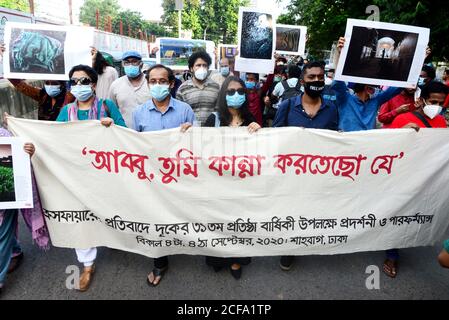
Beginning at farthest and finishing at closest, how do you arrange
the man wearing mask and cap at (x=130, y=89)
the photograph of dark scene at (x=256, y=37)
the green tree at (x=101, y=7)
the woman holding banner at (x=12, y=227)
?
the green tree at (x=101, y=7), the man wearing mask and cap at (x=130, y=89), the photograph of dark scene at (x=256, y=37), the woman holding banner at (x=12, y=227)

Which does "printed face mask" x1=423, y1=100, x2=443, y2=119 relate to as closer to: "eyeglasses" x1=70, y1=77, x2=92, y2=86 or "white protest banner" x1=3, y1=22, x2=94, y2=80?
"eyeglasses" x1=70, y1=77, x2=92, y2=86

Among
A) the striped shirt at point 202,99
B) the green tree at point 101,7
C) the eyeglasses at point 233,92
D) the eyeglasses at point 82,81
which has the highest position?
the green tree at point 101,7

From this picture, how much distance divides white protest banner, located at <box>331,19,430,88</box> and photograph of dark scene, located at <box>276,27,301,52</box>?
2.79 meters

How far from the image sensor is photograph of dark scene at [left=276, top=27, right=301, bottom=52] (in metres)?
5.68

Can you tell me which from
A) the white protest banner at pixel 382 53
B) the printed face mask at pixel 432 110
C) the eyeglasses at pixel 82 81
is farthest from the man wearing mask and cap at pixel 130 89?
the printed face mask at pixel 432 110

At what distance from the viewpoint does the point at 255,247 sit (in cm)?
283

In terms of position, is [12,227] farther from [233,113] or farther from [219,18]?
[219,18]

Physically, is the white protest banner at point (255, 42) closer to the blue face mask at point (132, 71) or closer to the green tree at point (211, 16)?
the blue face mask at point (132, 71)

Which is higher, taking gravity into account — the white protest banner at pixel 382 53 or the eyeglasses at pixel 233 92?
the white protest banner at pixel 382 53

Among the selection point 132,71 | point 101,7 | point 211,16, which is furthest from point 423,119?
point 101,7

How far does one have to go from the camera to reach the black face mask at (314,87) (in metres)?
3.01

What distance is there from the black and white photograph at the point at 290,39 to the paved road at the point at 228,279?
364cm
